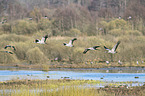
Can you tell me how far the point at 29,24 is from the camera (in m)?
66.2

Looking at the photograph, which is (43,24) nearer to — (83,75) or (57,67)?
(57,67)

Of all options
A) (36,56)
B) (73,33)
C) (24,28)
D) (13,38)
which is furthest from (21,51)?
(24,28)

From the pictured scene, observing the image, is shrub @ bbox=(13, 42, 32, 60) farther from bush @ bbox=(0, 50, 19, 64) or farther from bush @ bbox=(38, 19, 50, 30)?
bush @ bbox=(38, 19, 50, 30)

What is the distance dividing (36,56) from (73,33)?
2110 centimetres

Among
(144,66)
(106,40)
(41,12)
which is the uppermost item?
Result: (41,12)

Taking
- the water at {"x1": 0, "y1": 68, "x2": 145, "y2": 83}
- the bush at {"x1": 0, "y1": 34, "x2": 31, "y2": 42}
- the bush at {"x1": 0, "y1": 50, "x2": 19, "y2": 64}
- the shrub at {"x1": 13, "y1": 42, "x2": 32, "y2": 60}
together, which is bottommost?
the water at {"x1": 0, "y1": 68, "x2": 145, "y2": 83}

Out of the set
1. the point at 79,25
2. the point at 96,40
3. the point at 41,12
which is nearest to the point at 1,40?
the point at 96,40

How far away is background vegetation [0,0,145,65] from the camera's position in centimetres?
4066

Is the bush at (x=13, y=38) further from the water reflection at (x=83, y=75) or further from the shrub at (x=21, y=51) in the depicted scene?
the water reflection at (x=83, y=75)

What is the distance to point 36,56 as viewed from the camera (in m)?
39.6

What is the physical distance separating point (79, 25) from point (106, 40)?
921 inches

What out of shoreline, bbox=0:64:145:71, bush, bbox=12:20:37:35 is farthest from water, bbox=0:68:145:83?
bush, bbox=12:20:37:35

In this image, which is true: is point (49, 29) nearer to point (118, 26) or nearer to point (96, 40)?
point (118, 26)

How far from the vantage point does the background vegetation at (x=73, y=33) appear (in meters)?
40.7
